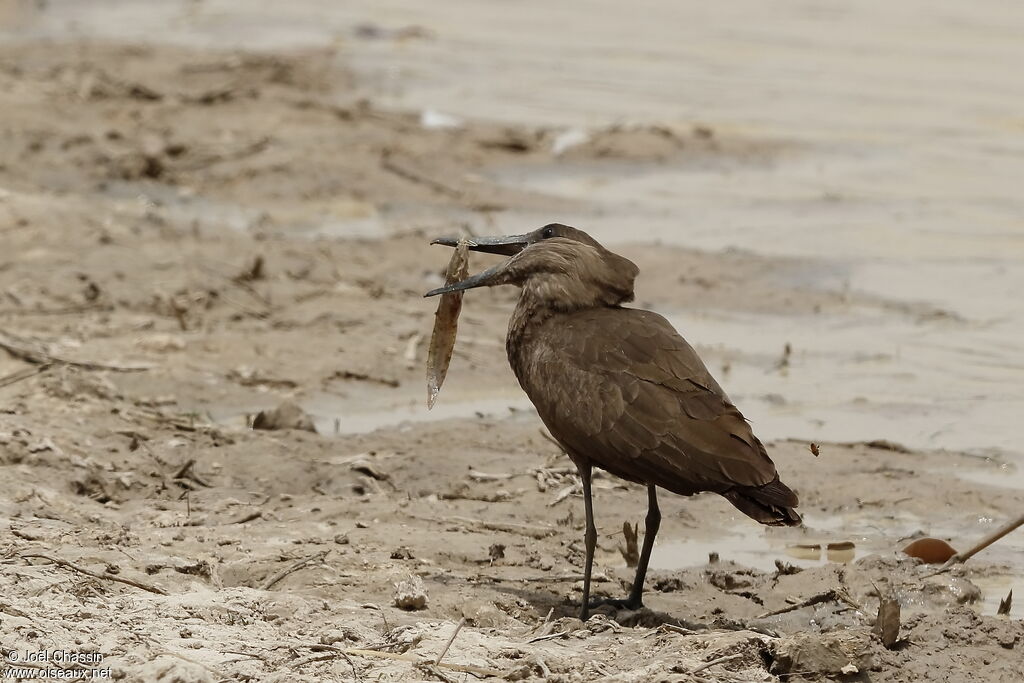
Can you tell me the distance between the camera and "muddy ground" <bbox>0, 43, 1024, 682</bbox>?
4.93m

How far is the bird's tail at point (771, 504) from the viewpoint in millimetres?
5055

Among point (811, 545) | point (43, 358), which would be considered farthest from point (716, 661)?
point (43, 358)

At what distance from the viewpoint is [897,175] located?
492 inches

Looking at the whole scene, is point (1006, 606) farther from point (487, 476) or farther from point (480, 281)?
point (487, 476)

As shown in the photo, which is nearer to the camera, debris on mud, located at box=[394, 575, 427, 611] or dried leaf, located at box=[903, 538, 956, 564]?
debris on mud, located at box=[394, 575, 427, 611]

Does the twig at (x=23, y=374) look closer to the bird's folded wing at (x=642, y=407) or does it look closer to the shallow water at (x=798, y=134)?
the bird's folded wing at (x=642, y=407)

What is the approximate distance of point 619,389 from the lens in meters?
5.44

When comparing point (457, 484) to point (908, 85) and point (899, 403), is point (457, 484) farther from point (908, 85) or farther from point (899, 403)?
point (908, 85)

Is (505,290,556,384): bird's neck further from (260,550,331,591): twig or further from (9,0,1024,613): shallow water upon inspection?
(9,0,1024,613): shallow water

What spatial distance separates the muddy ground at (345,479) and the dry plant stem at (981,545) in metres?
0.07

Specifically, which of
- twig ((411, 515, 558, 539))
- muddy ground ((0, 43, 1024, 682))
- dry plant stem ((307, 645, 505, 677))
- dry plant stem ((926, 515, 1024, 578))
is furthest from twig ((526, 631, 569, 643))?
dry plant stem ((926, 515, 1024, 578))

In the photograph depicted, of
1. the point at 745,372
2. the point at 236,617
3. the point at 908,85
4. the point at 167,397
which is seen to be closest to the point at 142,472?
the point at 167,397

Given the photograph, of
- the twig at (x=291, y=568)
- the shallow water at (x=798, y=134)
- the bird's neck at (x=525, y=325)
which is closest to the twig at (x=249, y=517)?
the twig at (x=291, y=568)

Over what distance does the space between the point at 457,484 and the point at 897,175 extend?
22.0 ft
